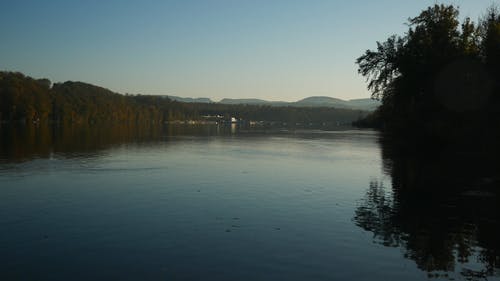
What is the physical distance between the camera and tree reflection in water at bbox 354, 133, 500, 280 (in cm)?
1872

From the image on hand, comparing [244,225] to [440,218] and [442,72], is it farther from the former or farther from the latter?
[442,72]

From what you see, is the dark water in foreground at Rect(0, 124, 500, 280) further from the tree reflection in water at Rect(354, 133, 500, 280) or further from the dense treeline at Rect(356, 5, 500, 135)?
the dense treeline at Rect(356, 5, 500, 135)

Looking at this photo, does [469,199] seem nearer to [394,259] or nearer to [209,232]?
[394,259]

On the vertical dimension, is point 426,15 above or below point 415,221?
above

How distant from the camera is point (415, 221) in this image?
25.2m

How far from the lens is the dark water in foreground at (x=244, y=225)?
1708 centimetres

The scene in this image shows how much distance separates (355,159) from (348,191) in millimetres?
28249

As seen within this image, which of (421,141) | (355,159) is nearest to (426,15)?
(421,141)

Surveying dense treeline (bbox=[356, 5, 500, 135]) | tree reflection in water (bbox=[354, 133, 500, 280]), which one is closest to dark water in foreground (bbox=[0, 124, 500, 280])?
tree reflection in water (bbox=[354, 133, 500, 280])

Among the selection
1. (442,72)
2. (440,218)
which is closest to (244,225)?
(440,218)

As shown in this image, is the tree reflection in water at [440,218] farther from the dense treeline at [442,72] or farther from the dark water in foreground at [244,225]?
the dense treeline at [442,72]

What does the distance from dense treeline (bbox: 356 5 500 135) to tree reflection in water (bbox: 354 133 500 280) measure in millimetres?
28615

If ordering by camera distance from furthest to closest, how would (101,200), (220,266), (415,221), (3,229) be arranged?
(101,200) < (415,221) < (3,229) < (220,266)

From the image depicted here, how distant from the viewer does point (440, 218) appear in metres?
26.0
